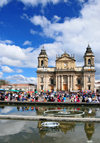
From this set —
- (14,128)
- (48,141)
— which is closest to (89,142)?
(48,141)

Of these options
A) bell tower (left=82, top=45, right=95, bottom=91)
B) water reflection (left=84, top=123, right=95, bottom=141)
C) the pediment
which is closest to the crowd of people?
water reflection (left=84, top=123, right=95, bottom=141)

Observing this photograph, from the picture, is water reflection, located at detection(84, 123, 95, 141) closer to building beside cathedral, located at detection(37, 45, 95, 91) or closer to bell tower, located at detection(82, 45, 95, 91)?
building beside cathedral, located at detection(37, 45, 95, 91)

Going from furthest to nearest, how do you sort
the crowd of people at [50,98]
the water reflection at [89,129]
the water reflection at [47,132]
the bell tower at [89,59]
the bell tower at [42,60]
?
the bell tower at [42,60] < the bell tower at [89,59] < the crowd of people at [50,98] < the water reflection at [89,129] < the water reflection at [47,132]

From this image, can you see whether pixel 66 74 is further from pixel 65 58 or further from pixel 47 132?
pixel 47 132

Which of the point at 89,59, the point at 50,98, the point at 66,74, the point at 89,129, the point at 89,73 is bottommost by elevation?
the point at 89,129

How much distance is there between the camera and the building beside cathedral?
2341 inches

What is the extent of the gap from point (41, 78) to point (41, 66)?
4.57 m

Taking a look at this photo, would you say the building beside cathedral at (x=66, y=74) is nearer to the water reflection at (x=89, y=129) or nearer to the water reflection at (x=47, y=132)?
the water reflection at (x=89, y=129)

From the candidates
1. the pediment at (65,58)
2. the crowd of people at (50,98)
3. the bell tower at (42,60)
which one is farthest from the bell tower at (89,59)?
the crowd of people at (50,98)

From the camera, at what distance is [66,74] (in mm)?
60719

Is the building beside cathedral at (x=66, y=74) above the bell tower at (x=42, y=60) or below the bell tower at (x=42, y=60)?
below

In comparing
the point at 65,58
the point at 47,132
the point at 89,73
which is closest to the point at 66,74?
the point at 65,58

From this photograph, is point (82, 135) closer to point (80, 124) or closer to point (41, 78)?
point (80, 124)

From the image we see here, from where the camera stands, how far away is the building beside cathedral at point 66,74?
59.5 m
